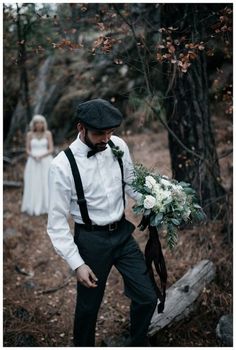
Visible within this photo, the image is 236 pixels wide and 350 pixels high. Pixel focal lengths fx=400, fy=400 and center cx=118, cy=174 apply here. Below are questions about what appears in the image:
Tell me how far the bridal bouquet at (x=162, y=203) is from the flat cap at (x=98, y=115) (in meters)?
0.55

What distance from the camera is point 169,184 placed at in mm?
3336

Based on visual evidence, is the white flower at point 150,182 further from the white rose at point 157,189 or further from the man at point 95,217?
the man at point 95,217

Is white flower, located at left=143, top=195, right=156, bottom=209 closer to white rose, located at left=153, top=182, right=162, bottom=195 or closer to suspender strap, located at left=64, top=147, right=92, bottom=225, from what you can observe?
white rose, located at left=153, top=182, right=162, bottom=195

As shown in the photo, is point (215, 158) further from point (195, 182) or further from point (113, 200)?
point (113, 200)

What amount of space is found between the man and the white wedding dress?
4.38 meters

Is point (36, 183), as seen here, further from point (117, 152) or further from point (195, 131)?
point (117, 152)

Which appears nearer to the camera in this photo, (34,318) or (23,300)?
(34,318)

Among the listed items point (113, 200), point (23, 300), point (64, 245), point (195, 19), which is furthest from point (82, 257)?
point (195, 19)

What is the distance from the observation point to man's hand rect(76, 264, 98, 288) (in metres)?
3.18

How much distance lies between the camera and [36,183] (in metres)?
8.12

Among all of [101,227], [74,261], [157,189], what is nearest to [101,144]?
[157,189]

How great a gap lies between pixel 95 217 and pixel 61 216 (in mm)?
296

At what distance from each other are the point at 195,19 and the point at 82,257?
10.3 ft

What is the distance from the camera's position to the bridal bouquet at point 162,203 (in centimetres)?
319
